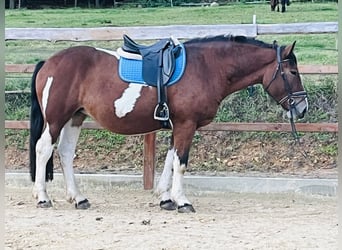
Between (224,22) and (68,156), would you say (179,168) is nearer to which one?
(68,156)

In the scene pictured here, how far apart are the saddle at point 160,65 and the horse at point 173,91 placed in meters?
0.06

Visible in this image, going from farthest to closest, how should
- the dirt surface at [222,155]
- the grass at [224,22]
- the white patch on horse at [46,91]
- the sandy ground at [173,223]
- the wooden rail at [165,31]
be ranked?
the grass at [224,22] < the dirt surface at [222,155] < the wooden rail at [165,31] < the white patch on horse at [46,91] < the sandy ground at [173,223]

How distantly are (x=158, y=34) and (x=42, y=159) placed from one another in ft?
5.92

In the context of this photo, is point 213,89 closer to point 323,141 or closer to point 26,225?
point 26,225

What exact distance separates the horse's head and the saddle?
864mm

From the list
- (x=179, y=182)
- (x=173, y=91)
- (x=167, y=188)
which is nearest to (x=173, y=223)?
(x=179, y=182)

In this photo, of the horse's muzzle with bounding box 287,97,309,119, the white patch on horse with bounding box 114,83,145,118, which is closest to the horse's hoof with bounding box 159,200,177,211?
the white patch on horse with bounding box 114,83,145,118

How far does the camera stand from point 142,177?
6.48 meters

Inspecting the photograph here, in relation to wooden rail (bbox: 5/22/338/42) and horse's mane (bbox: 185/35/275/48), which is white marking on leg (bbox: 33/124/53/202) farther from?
horse's mane (bbox: 185/35/275/48)

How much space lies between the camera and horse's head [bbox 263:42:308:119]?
5398mm

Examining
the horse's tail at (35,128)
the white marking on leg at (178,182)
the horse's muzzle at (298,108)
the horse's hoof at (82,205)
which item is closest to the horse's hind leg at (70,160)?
the horse's hoof at (82,205)

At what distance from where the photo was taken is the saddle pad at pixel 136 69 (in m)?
5.40

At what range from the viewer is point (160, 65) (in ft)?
17.6

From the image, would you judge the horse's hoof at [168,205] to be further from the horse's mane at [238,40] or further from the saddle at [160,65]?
the horse's mane at [238,40]
